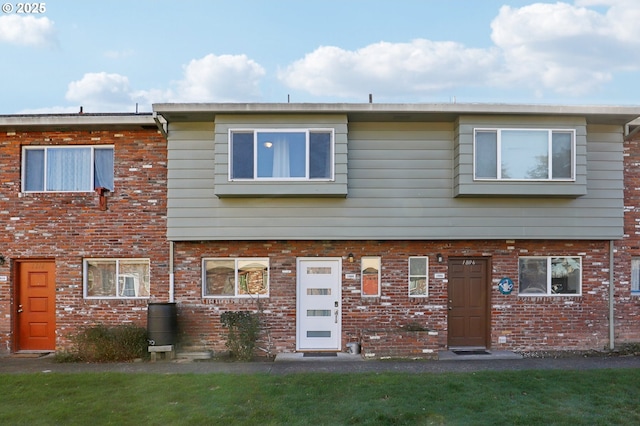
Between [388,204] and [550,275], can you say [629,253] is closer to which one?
[550,275]

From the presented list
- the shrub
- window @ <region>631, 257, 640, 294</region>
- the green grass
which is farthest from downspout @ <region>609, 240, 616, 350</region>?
the shrub

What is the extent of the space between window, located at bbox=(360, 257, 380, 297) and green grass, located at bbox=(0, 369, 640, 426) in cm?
234

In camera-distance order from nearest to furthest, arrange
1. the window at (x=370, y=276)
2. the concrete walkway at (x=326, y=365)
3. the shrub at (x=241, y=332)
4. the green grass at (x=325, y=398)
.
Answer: the green grass at (x=325, y=398) < the concrete walkway at (x=326, y=365) < the shrub at (x=241, y=332) < the window at (x=370, y=276)

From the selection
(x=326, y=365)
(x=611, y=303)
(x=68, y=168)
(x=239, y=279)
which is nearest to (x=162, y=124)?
(x=68, y=168)

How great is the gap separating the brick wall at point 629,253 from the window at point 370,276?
5438 mm

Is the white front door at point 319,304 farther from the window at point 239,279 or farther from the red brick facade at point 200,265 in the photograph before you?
the window at point 239,279

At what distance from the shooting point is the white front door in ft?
33.3

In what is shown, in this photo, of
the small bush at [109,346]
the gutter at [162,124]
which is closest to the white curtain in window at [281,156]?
the gutter at [162,124]

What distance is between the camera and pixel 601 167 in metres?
10.1

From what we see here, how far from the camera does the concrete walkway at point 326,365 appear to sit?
28.4 ft

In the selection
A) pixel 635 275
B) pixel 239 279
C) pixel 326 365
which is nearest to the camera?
pixel 326 365

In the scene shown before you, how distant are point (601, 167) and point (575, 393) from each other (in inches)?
207

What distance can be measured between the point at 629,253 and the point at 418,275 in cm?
490

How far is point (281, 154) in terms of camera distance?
31.6ft
